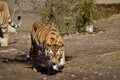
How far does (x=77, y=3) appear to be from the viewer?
16125mm

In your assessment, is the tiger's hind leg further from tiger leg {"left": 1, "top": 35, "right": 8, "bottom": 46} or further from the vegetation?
the vegetation

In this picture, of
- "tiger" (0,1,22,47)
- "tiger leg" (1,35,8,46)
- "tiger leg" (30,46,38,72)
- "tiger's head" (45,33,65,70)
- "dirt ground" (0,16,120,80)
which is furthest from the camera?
"tiger" (0,1,22,47)

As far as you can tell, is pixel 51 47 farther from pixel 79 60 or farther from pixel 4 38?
pixel 4 38

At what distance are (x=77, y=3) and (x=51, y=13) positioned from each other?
120 centimetres

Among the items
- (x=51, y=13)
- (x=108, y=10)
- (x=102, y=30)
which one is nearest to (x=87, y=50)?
(x=51, y=13)

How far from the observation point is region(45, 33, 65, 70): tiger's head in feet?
26.1

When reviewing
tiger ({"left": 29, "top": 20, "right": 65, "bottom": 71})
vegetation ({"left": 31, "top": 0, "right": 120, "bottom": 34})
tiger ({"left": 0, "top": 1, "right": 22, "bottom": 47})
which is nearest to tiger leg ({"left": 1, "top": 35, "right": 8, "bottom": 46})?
tiger ({"left": 0, "top": 1, "right": 22, "bottom": 47})

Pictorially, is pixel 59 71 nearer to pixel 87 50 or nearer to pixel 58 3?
pixel 87 50

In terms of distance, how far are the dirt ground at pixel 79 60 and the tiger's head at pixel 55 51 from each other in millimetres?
289

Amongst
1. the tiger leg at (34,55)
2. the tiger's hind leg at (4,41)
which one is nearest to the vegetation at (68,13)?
the tiger's hind leg at (4,41)

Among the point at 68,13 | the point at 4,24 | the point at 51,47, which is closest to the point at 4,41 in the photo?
the point at 4,24

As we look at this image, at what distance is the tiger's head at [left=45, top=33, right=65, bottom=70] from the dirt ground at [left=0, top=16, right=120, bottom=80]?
0.29m

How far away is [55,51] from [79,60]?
198cm

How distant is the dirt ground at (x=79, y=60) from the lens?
27.5ft
